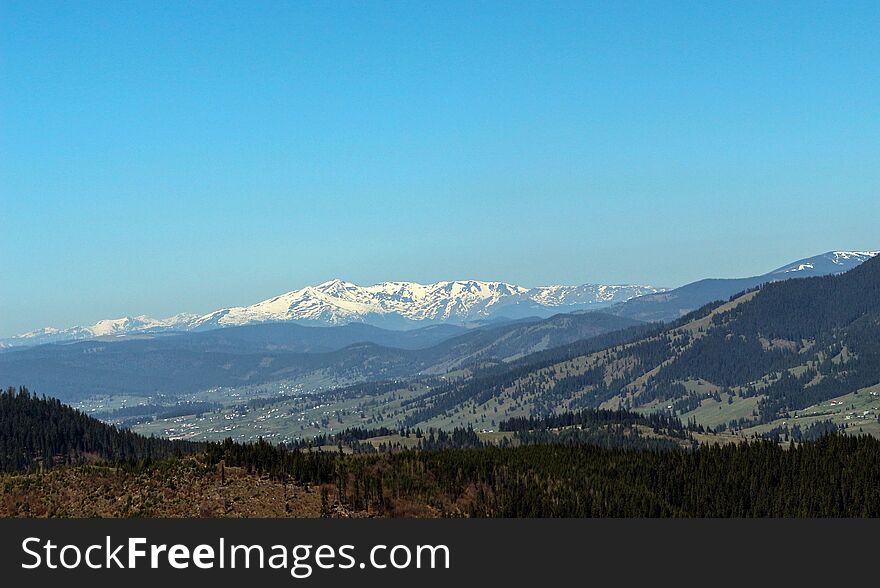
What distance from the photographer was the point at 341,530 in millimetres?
77312

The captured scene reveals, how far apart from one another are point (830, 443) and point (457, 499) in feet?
342

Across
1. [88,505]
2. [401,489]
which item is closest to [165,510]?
[88,505]

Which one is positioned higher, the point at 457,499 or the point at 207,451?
the point at 207,451

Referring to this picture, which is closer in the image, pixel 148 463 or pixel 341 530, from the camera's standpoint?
pixel 341 530

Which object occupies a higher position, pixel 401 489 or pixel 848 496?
pixel 401 489

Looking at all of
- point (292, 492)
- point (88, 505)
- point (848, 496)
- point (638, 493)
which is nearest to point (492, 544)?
point (292, 492)

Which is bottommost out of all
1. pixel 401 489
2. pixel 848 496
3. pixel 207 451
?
pixel 848 496

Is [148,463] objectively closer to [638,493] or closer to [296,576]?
[296,576]

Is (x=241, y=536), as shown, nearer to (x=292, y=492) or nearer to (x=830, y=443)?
(x=292, y=492)

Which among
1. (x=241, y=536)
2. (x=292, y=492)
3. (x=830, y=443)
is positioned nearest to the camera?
(x=241, y=536)

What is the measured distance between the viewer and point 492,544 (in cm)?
8369

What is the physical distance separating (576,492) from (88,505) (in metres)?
72.6

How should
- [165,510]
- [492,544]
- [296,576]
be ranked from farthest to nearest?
[165,510], [492,544], [296,576]

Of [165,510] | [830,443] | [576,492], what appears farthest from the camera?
[830,443]
